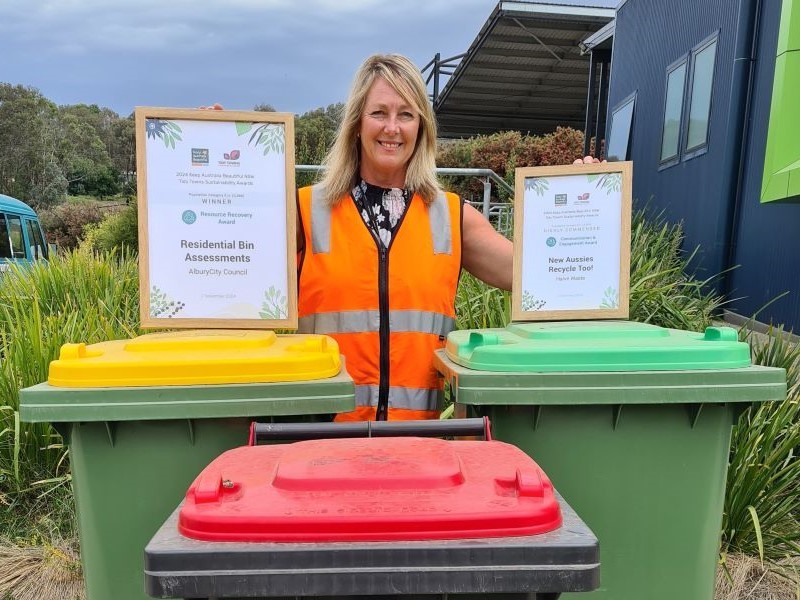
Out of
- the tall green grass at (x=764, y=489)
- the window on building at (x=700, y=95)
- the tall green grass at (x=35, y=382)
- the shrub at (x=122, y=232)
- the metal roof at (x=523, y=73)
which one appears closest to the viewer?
the tall green grass at (x=764, y=489)

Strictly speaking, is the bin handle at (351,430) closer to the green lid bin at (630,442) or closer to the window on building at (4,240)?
the green lid bin at (630,442)

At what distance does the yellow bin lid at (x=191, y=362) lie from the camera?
5.39ft

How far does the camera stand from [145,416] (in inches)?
63.9

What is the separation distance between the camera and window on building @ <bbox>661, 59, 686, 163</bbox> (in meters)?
7.64

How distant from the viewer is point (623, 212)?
88.0 inches

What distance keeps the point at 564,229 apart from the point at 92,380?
1476 millimetres

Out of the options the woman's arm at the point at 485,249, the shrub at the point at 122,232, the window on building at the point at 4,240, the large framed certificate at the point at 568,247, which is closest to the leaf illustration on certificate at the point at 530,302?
the large framed certificate at the point at 568,247

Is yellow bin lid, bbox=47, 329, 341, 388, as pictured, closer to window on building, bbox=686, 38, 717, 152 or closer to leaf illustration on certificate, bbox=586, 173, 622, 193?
leaf illustration on certificate, bbox=586, 173, 622, 193

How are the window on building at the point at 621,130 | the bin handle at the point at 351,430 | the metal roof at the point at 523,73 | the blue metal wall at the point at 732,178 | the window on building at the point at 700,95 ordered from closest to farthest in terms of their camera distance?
1. the bin handle at the point at 351,430
2. the blue metal wall at the point at 732,178
3. the window on building at the point at 700,95
4. the window on building at the point at 621,130
5. the metal roof at the point at 523,73

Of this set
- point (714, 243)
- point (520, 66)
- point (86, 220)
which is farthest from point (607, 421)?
point (86, 220)

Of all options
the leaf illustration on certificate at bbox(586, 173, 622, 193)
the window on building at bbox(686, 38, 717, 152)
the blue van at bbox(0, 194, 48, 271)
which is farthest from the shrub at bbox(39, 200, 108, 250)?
the leaf illustration on certificate at bbox(586, 173, 622, 193)

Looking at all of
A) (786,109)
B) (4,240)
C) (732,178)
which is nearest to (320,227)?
(786,109)

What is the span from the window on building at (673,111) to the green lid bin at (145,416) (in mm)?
7136

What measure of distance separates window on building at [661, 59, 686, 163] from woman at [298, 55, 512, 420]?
20.3 feet
